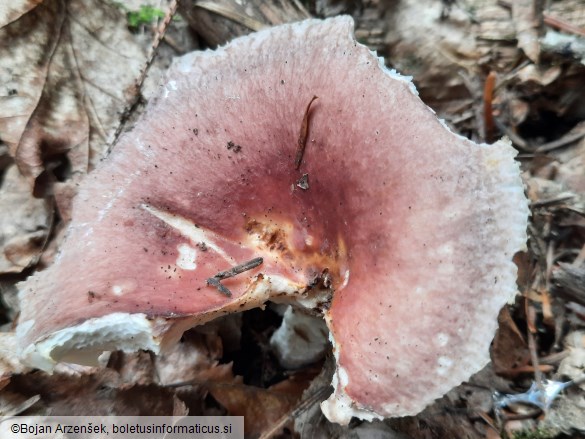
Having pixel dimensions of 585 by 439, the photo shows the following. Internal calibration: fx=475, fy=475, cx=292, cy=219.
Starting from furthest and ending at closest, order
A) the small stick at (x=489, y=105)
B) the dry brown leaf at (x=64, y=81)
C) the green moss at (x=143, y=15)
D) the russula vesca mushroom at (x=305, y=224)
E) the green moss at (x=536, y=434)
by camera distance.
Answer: the green moss at (x=143, y=15), the dry brown leaf at (x=64, y=81), the small stick at (x=489, y=105), the green moss at (x=536, y=434), the russula vesca mushroom at (x=305, y=224)

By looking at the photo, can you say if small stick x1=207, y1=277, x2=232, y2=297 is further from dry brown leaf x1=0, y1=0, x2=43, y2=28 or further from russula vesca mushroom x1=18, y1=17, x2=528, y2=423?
dry brown leaf x1=0, y1=0, x2=43, y2=28

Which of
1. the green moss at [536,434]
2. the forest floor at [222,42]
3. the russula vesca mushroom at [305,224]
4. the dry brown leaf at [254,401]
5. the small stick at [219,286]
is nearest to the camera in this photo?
the russula vesca mushroom at [305,224]

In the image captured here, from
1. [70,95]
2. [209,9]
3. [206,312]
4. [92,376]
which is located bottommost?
[92,376]

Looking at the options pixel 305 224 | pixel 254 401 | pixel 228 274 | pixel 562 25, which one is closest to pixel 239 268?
pixel 228 274

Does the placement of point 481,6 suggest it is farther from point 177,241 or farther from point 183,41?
point 177,241

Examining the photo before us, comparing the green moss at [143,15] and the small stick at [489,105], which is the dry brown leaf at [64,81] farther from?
the small stick at [489,105]

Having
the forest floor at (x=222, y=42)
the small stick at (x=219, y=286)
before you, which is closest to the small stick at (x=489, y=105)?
the forest floor at (x=222, y=42)

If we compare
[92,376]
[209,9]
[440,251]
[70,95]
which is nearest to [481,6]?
[209,9]
